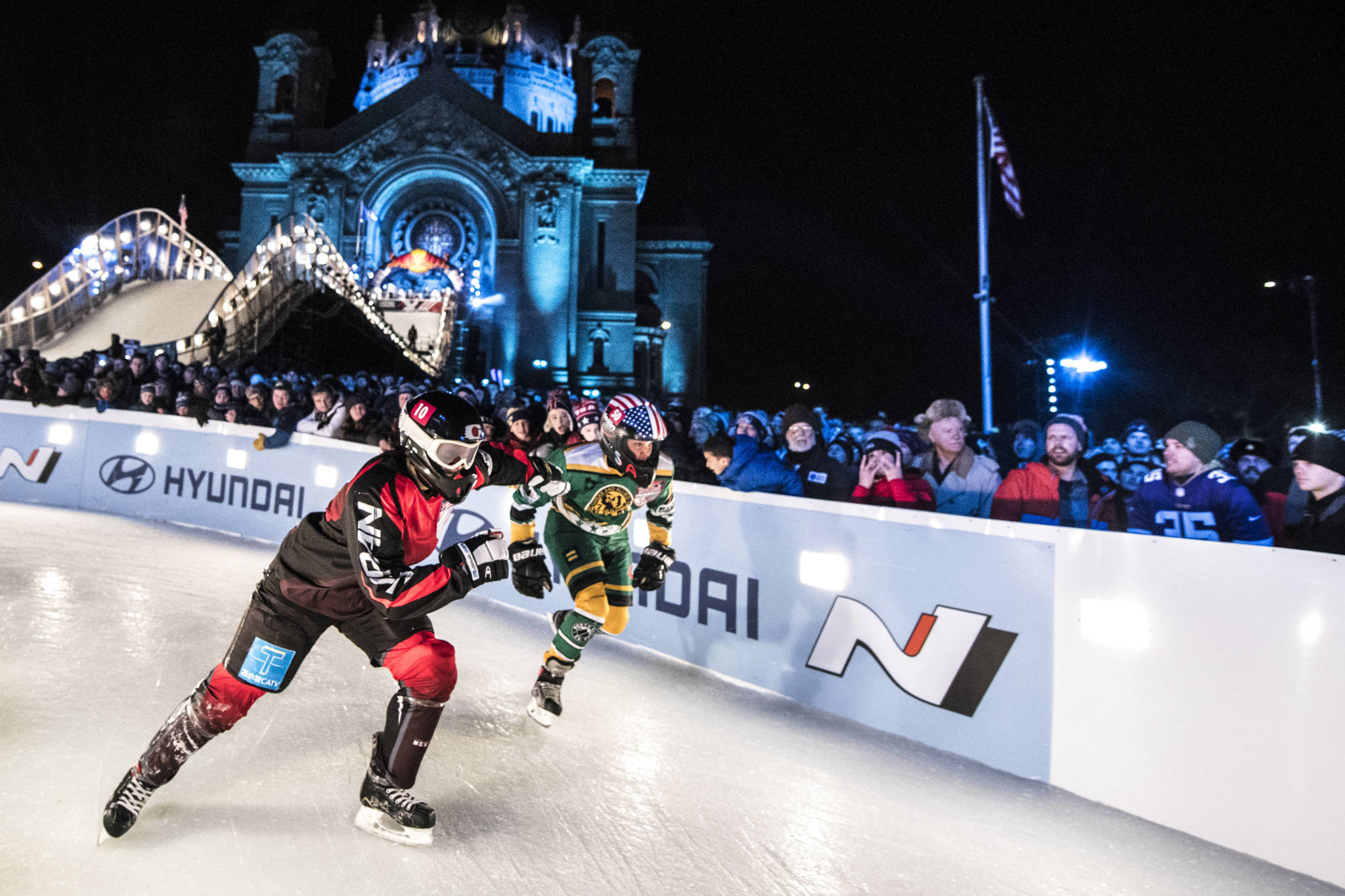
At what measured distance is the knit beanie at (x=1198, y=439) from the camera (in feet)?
15.5

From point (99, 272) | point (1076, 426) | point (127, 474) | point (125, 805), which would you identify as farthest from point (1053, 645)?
point (99, 272)

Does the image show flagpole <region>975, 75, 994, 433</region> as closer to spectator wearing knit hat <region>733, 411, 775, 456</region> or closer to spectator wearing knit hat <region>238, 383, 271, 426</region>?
spectator wearing knit hat <region>733, 411, 775, 456</region>

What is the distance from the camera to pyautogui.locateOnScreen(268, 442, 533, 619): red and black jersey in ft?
9.01

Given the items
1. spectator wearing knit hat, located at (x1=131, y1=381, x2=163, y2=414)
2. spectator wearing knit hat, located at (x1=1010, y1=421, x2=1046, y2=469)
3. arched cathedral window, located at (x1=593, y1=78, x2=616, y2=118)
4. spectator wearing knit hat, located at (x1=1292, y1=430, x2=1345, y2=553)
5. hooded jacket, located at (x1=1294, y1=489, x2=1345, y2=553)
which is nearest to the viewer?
hooded jacket, located at (x1=1294, y1=489, x2=1345, y2=553)

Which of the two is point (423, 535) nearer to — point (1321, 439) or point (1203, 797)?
point (1203, 797)

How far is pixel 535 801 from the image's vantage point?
11.4 feet

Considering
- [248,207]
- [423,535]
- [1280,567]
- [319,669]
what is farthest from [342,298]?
[248,207]

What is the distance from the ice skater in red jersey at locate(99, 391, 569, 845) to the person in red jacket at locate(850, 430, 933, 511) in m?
3.11

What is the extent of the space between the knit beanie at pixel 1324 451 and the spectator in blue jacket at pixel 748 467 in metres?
3.08

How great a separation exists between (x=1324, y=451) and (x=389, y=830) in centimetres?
493

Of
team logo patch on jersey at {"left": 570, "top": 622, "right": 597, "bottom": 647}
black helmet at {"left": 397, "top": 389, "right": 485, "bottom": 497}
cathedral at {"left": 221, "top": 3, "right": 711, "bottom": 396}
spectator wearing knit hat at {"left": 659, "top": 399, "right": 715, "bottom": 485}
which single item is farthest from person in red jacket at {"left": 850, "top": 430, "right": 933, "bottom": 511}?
cathedral at {"left": 221, "top": 3, "right": 711, "bottom": 396}

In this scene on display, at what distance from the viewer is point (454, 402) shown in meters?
2.94

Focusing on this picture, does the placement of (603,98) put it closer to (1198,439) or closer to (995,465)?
(995,465)

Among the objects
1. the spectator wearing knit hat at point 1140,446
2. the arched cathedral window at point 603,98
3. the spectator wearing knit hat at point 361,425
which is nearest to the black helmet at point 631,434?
the spectator wearing knit hat at point 1140,446
